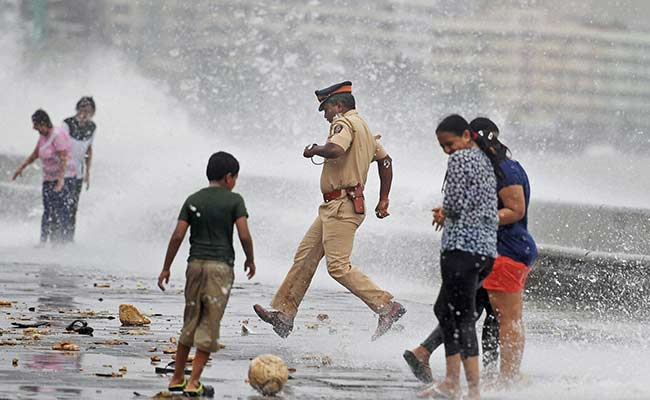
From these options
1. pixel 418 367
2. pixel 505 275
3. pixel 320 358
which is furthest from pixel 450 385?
pixel 320 358

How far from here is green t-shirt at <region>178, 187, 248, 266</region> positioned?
25.2 ft

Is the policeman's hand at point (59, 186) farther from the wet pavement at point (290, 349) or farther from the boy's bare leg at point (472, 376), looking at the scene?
the boy's bare leg at point (472, 376)

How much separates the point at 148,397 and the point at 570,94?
77.9 metres

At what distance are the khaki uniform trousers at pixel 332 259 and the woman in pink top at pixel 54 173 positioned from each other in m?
8.96

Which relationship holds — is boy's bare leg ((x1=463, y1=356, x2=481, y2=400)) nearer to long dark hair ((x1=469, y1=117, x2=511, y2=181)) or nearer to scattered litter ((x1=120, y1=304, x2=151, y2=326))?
long dark hair ((x1=469, y1=117, x2=511, y2=181))

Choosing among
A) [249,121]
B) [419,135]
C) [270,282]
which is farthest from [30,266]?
[249,121]

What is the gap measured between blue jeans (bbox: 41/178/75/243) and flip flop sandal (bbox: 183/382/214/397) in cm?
1171

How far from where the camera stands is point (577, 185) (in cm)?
4169

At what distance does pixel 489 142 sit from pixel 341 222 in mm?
1981

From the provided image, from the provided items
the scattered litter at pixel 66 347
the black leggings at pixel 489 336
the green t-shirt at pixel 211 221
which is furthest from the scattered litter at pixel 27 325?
the black leggings at pixel 489 336

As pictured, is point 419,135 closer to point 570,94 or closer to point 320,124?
point 320,124

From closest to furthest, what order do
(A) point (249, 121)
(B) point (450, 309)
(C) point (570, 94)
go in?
(B) point (450, 309)
(A) point (249, 121)
(C) point (570, 94)

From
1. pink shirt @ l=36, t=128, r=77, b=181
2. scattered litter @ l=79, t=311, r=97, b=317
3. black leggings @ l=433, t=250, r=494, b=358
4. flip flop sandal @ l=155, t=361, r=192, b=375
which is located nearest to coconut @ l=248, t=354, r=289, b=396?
flip flop sandal @ l=155, t=361, r=192, b=375

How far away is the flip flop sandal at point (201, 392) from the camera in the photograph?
7.44m
